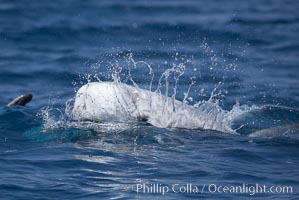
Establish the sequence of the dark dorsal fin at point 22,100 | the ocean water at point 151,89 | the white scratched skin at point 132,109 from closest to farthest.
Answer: the ocean water at point 151,89 < the white scratched skin at point 132,109 < the dark dorsal fin at point 22,100

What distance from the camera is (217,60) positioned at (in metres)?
16.4

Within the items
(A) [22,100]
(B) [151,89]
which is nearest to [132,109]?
(A) [22,100]

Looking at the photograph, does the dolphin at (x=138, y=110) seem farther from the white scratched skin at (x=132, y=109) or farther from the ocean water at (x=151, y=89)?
the ocean water at (x=151, y=89)

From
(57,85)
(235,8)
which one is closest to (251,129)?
(57,85)

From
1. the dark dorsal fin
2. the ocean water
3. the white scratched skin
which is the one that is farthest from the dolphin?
the dark dorsal fin

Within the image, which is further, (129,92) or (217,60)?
(217,60)

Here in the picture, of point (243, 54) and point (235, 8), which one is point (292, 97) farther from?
point (235, 8)

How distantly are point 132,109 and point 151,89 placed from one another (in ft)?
11.3

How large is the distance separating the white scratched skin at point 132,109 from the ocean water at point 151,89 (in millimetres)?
161

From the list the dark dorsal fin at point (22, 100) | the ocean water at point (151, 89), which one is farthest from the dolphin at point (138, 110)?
A: the dark dorsal fin at point (22, 100)

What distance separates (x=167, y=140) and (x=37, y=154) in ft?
5.56

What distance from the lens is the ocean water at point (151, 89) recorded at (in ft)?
28.8

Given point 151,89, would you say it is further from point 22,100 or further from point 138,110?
point 138,110

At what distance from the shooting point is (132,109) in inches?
422
